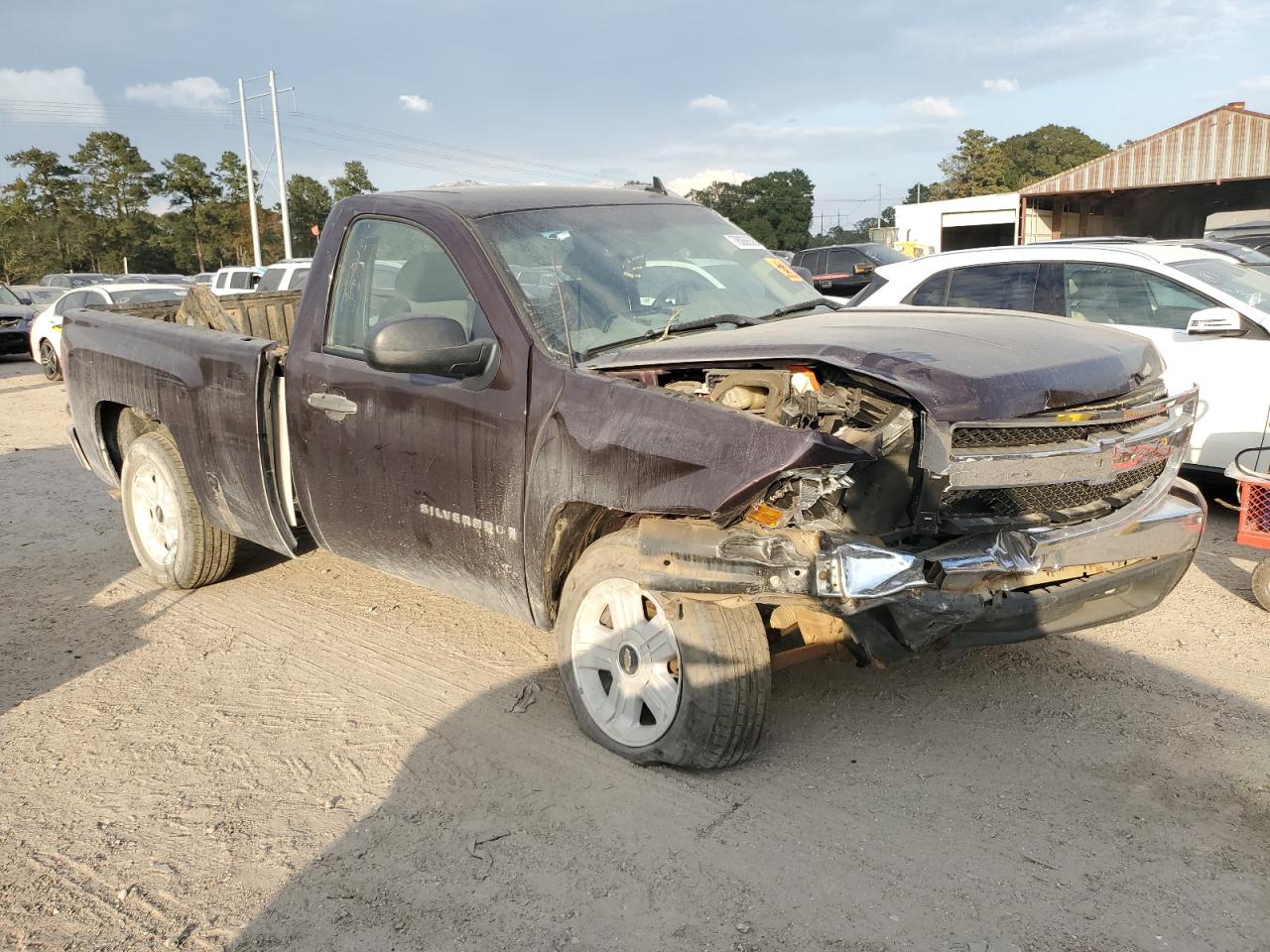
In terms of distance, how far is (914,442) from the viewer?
3.18 m

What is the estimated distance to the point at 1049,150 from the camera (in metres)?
80.5

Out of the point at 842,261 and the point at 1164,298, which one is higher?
the point at 842,261

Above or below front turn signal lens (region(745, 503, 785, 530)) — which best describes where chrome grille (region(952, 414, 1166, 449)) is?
above

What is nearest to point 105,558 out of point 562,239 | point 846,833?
point 562,239

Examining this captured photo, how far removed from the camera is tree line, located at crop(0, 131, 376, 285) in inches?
1868

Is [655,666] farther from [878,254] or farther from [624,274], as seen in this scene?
[878,254]

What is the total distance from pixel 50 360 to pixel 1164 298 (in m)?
17.1

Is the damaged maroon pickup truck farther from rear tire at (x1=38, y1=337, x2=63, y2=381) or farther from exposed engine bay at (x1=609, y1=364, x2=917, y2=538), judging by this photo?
rear tire at (x1=38, y1=337, x2=63, y2=381)

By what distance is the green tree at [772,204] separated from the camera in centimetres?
7025

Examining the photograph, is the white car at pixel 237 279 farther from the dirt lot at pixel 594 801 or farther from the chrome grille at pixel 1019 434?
the chrome grille at pixel 1019 434

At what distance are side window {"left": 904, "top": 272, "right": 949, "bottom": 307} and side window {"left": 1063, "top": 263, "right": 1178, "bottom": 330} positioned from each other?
2.65ft

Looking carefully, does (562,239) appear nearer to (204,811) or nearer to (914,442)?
(914,442)

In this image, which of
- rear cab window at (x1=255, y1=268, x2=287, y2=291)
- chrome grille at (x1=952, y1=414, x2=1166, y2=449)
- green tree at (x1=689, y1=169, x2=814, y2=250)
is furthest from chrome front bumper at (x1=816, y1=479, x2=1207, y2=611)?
green tree at (x1=689, y1=169, x2=814, y2=250)

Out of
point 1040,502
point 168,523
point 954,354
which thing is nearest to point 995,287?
point 1040,502
